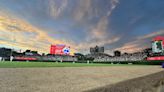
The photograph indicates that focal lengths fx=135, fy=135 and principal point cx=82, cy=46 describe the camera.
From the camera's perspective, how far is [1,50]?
285 ft

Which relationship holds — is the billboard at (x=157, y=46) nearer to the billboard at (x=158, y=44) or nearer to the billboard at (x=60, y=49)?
the billboard at (x=158, y=44)

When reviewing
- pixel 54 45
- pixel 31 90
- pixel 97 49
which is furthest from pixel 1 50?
pixel 31 90

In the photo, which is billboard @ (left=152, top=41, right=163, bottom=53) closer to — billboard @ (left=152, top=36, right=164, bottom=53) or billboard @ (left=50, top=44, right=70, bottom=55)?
billboard @ (left=152, top=36, right=164, bottom=53)

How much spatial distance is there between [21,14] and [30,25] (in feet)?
15.5

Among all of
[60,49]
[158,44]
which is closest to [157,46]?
[158,44]

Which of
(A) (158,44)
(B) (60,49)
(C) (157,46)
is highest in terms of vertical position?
(A) (158,44)

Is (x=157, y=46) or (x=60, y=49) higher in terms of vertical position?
(x=157, y=46)

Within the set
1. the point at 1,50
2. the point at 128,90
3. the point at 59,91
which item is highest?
the point at 1,50

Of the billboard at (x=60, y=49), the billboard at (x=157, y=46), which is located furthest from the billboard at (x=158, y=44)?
the billboard at (x=60, y=49)

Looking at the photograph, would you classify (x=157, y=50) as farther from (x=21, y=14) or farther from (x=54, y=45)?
(x=21, y=14)

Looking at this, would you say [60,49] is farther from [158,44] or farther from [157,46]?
[158,44]

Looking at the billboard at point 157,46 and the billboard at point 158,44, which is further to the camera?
the billboard at point 157,46

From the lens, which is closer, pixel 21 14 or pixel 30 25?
pixel 21 14

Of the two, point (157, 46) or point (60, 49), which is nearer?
point (60, 49)
